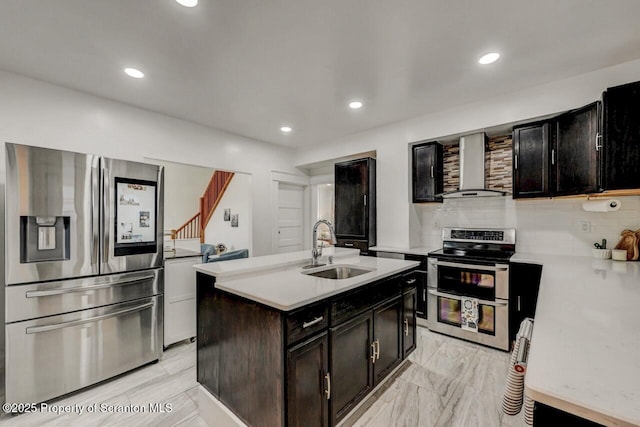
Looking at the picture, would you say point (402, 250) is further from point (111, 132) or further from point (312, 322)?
point (111, 132)

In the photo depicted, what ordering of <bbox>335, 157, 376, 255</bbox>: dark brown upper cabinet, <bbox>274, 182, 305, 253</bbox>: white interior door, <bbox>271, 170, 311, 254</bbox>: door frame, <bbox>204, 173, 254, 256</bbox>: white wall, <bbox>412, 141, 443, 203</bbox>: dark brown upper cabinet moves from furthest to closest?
<bbox>204, 173, 254, 256</bbox>: white wall < <bbox>274, 182, 305, 253</bbox>: white interior door < <bbox>271, 170, 311, 254</bbox>: door frame < <bbox>335, 157, 376, 255</bbox>: dark brown upper cabinet < <bbox>412, 141, 443, 203</bbox>: dark brown upper cabinet

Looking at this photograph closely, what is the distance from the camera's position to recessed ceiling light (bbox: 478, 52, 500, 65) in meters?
2.19

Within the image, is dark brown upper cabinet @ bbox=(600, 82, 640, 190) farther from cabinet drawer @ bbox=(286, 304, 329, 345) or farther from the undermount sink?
cabinet drawer @ bbox=(286, 304, 329, 345)

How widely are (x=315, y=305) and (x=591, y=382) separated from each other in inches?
44.3

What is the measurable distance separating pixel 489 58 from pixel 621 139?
122 cm

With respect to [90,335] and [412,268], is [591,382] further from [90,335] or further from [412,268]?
[90,335]

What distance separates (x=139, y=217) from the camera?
8.46 ft

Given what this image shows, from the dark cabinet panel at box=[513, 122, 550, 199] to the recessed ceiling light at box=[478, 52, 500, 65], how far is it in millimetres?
1034

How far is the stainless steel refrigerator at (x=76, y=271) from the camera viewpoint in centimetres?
194

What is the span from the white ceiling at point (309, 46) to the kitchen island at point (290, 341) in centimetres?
172

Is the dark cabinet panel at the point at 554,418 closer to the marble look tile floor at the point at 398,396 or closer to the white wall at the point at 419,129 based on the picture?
the marble look tile floor at the point at 398,396

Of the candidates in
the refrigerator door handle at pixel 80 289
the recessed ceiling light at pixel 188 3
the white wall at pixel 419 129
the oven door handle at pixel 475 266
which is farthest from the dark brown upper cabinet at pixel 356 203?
the recessed ceiling light at pixel 188 3

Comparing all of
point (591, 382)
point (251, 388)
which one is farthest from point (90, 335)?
point (591, 382)

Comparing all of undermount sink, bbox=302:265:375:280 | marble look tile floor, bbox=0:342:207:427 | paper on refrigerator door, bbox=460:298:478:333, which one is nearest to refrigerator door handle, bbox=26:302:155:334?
marble look tile floor, bbox=0:342:207:427
